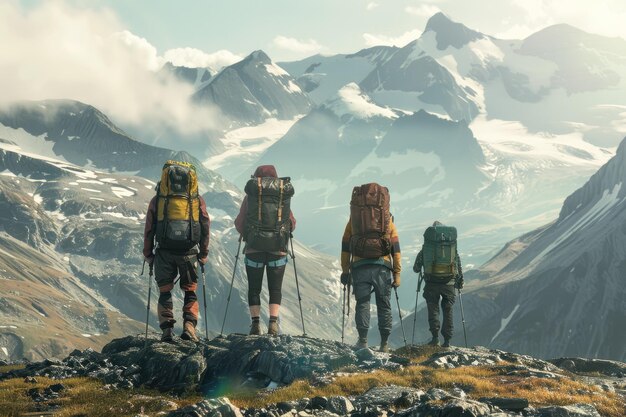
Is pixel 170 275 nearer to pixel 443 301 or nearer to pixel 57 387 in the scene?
pixel 57 387

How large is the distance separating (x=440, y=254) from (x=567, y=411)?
1226 centimetres

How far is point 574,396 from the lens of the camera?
16.7 metres

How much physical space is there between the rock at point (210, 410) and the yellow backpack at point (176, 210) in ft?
24.0

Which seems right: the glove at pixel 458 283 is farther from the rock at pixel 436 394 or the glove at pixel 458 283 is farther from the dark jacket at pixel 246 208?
the rock at pixel 436 394

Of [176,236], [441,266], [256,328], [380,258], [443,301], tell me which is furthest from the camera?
[443,301]

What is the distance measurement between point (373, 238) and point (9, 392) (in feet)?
35.7

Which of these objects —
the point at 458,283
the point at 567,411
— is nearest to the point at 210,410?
the point at 567,411

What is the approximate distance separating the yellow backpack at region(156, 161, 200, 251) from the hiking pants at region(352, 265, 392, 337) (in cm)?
527

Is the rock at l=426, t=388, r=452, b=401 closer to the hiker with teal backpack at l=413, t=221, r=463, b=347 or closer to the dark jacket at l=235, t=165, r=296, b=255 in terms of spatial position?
the dark jacket at l=235, t=165, r=296, b=255

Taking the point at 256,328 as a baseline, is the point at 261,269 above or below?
above

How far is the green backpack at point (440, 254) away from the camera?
26938 mm

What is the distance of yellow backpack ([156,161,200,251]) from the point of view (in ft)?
68.2

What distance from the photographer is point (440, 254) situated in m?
27.0

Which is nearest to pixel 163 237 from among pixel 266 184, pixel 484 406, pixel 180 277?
pixel 180 277
